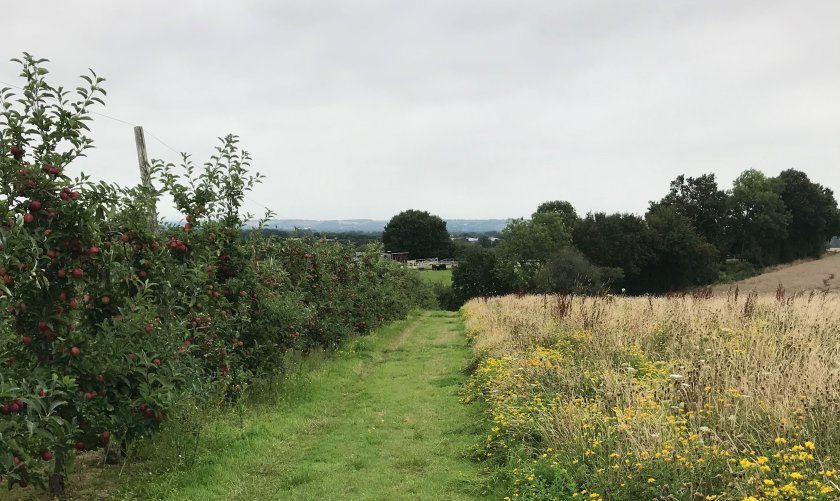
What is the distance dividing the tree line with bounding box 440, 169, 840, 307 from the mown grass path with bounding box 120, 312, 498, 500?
35.7 m

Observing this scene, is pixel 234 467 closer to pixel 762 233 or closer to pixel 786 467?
pixel 786 467

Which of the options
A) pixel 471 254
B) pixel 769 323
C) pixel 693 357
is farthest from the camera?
pixel 471 254

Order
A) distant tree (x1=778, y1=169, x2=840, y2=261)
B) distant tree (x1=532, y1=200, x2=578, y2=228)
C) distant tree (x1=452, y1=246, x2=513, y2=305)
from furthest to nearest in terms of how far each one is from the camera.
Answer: distant tree (x1=532, y1=200, x2=578, y2=228)
distant tree (x1=778, y1=169, x2=840, y2=261)
distant tree (x1=452, y1=246, x2=513, y2=305)

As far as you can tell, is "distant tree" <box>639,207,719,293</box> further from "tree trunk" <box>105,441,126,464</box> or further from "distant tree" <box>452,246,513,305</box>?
"tree trunk" <box>105,441,126,464</box>

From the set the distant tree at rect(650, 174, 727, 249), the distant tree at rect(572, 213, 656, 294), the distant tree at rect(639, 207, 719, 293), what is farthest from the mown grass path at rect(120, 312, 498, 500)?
the distant tree at rect(650, 174, 727, 249)

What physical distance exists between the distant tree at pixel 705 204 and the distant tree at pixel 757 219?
1.36m

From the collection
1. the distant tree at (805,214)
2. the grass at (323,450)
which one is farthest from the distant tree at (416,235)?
the grass at (323,450)

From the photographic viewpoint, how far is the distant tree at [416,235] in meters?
100

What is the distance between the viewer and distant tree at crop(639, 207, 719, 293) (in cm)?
5675

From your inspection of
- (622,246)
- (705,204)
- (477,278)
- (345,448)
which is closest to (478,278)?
(477,278)

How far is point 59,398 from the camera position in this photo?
14.3 feet

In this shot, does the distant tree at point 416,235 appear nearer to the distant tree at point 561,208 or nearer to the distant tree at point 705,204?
the distant tree at point 561,208

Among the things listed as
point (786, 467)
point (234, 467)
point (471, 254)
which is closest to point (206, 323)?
point (234, 467)

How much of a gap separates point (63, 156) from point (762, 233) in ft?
275
